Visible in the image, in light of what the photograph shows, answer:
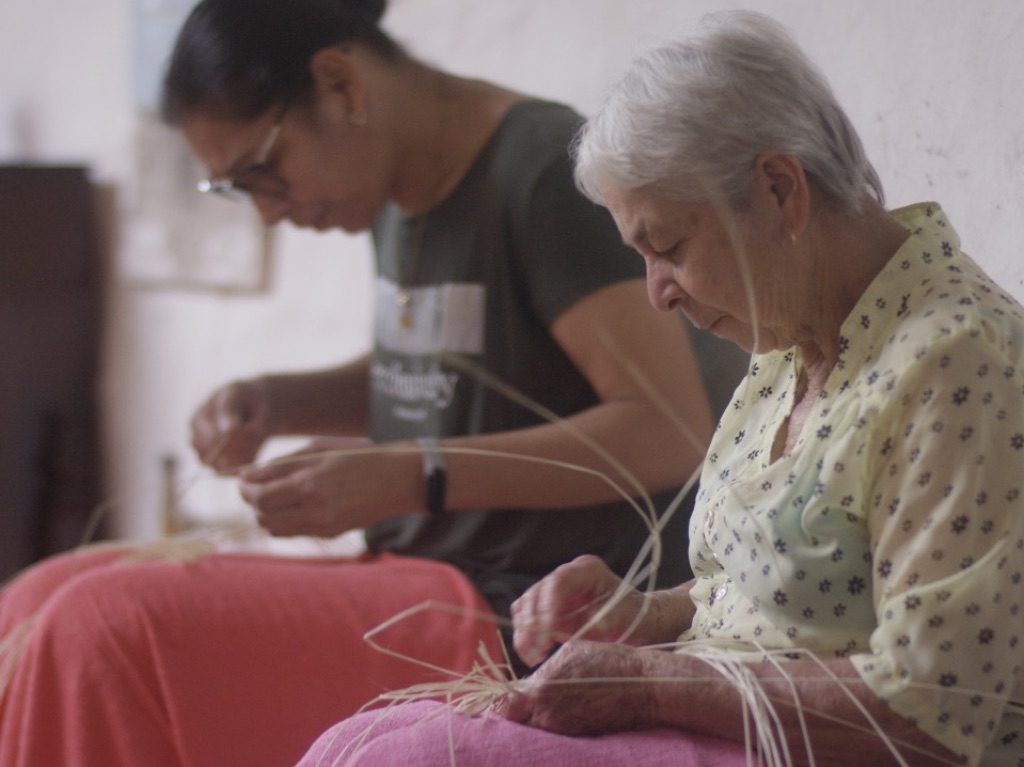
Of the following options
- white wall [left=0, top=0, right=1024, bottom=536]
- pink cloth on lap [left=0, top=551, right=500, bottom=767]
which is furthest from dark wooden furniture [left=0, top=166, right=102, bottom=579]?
pink cloth on lap [left=0, top=551, right=500, bottom=767]

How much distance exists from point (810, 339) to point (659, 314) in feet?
1.39

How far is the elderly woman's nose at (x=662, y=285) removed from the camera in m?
0.95

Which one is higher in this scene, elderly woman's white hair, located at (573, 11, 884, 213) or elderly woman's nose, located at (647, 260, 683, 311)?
elderly woman's white hair, located at (573, 11, 884, 213)

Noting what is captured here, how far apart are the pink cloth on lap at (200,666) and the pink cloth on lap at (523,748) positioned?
1.34ft

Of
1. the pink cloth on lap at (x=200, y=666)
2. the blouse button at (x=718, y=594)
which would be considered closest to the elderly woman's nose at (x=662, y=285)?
the blouse button at (x=718, y=594)

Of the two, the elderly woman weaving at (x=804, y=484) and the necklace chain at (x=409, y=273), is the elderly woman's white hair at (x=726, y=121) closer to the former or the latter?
the elderly woman weaving at (x=804, y=484)

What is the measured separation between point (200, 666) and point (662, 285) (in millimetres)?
690

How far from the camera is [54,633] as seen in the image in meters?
1.32

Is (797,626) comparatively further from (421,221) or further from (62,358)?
(62,358)

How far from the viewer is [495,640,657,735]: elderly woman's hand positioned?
2.86 ft

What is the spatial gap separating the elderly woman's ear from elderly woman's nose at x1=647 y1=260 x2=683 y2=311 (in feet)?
0.32

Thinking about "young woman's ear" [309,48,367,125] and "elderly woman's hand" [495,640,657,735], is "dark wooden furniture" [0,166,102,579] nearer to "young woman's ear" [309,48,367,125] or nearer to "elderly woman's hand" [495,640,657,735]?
"young woman's ear" [309,48,367,125]

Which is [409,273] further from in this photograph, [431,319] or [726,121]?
[726,121]

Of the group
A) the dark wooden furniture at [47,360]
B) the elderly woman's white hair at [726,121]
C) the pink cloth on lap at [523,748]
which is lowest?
the dark wooden furniture at [47,360]
